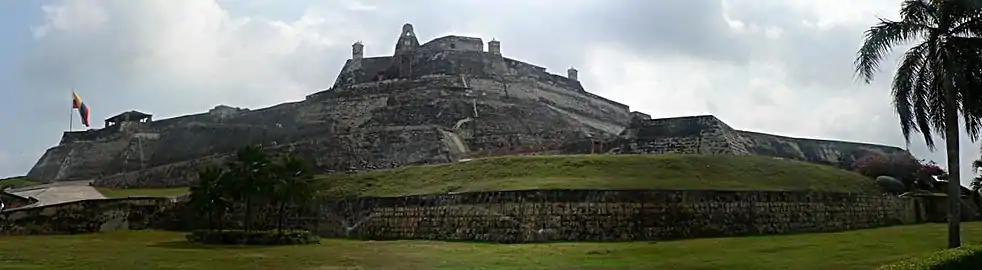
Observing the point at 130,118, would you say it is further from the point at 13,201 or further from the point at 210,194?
the point at 210,194

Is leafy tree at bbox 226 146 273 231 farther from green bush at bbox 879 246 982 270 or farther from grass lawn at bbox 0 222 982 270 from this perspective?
green bush at bbox 879 246 982 270

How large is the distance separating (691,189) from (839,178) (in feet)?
26.5

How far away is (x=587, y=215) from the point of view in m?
25.5

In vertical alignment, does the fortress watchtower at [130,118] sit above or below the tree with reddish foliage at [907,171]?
above

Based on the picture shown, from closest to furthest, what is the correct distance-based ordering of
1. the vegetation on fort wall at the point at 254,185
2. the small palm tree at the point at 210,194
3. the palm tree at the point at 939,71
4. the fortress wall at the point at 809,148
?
the palm tree at the point at 939,71, the vegetation on fort wall at the point at 254,185, the small palm tree at the point at 210,194, the fortress wall at the point at 809,148

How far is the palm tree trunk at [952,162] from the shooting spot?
16906 millimetres

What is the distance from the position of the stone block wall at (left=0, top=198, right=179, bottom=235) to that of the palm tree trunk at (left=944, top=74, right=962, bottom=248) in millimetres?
25188

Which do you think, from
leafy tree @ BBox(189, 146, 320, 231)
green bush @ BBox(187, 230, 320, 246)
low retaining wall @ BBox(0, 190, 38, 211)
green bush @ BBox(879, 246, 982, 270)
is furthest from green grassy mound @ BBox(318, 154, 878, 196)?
green bush @ BBox(879, 246, 982, 270)

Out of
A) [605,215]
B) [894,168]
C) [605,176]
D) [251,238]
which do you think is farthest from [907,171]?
[251,238]

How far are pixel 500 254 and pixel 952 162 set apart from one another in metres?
9.28

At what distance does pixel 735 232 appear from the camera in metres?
26.2

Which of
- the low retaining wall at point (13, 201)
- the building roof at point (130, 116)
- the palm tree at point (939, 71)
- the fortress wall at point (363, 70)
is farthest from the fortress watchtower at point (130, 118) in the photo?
the palm tree at point (939, 71)

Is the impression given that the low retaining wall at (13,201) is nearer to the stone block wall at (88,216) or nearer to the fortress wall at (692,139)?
the stone block wall at (88,216)

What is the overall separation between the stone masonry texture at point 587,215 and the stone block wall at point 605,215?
3 cm
